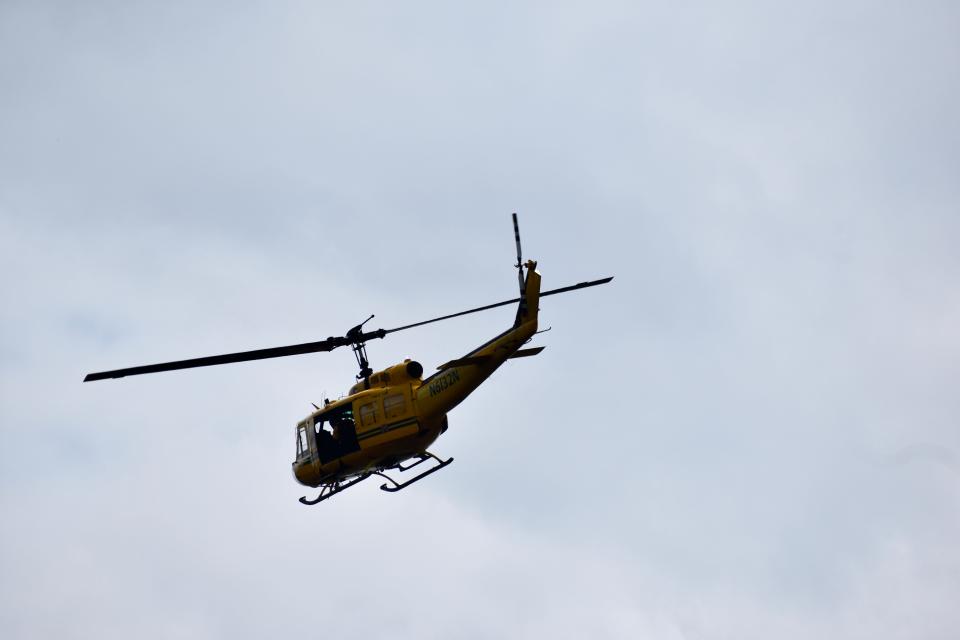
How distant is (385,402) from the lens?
3375 centimetres

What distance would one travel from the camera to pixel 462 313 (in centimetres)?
3020

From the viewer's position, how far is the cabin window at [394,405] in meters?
33.5

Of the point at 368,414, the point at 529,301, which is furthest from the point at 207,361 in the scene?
the point at 529,301

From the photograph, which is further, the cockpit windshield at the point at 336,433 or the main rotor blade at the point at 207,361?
the cockpit windshield at the point at 336,433

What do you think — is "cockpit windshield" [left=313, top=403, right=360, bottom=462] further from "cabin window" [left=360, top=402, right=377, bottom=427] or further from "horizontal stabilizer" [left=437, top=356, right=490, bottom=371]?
"horizontal stabilizer" [left=437, top=356, right=490, bottom=371]

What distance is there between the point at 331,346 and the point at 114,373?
5930 mm

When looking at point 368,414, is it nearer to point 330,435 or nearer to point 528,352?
point 330,435

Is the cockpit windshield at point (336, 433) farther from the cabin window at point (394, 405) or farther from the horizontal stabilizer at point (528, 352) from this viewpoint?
the horizontal stabilizer at point (528, 352)

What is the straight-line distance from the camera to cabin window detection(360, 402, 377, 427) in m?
33.8

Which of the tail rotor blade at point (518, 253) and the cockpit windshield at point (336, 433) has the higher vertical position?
the tail rotor blade at point (518, 253)

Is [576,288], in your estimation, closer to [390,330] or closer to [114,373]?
[390,330]

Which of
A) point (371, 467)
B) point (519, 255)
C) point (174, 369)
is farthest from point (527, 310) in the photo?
point (174, 369)

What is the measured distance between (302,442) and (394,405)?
413 cm

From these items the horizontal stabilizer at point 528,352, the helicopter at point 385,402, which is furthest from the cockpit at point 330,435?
the horizontal stabilizer at point 528,352
